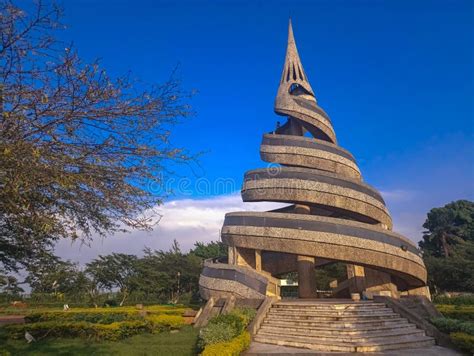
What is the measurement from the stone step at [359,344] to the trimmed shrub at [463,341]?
1194 millimetres

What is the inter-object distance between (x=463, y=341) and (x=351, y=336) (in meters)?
3.76

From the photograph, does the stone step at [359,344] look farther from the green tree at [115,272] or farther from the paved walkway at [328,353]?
the green tree at [115,272]

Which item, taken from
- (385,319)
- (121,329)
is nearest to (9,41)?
(121,329)

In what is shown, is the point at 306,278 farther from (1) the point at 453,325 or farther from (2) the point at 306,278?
(1) the point at 453,325

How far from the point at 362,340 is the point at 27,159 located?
1265cm

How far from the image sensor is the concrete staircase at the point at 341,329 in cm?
1300

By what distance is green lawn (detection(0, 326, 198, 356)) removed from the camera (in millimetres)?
12160

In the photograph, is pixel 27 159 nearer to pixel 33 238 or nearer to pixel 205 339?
pixel 33 238

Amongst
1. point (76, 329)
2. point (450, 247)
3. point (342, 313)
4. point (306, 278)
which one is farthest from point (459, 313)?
point (450, 247)

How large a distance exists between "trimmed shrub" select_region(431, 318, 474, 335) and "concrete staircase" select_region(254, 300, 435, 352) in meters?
0.67

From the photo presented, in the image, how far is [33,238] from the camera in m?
8.70

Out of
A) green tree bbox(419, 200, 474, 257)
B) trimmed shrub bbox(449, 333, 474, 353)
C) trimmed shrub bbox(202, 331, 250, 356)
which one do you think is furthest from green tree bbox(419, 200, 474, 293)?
trimmed shrub bbox(202, 331, 250, 356)

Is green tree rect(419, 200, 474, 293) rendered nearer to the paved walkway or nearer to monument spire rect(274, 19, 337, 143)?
monument spire rect(274, 19, 337, 143)

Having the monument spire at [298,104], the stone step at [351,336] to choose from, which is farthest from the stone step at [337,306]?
the monument spire at [298,104]
